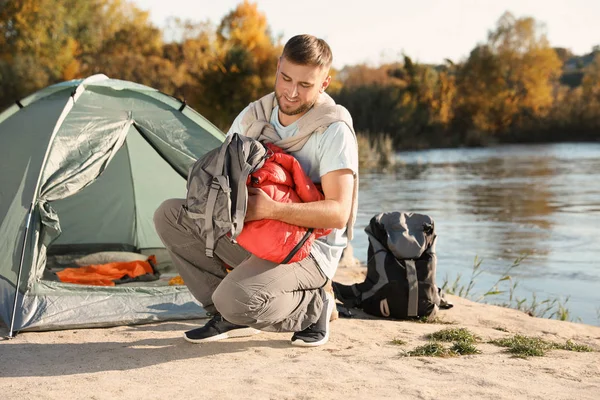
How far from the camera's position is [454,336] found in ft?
11.5

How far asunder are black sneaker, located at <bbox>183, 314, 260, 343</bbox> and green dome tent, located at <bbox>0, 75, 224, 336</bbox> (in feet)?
1.83

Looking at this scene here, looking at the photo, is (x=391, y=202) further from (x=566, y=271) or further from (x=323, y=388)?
(x=323, y=388)

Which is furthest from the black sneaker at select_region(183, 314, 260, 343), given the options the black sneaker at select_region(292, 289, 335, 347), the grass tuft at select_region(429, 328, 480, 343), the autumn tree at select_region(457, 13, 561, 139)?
the autumn tree at select_region(457, 13, 561, 139)

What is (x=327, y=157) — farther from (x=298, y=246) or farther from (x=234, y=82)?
(x=234, y=82)

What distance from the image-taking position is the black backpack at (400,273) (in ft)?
13.3

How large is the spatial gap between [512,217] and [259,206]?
767 cm

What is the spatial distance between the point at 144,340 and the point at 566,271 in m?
4.24

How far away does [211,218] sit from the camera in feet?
9.53

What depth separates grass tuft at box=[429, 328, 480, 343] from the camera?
11.5ft

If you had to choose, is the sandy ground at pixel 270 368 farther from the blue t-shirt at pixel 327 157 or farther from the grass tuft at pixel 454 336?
the blue t-shirt at pixel 327 157

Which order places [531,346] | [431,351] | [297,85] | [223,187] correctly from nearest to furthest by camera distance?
[223,187]
[297,85]
[431,351]
[531,346]

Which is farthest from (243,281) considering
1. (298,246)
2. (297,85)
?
(297,85)

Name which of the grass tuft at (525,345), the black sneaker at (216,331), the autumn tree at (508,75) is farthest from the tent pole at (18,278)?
the autumn tree at (508,75)

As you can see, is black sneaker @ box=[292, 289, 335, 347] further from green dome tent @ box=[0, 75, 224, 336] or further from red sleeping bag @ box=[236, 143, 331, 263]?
green dome tent @ box=[0, 75, 224, 336]
